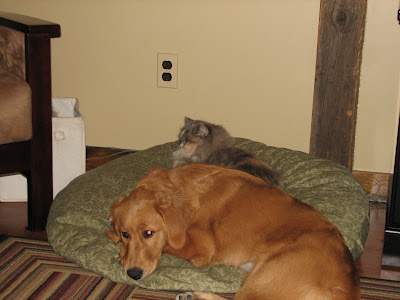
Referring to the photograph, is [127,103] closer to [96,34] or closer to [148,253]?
[96,34]

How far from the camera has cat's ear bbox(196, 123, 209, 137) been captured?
3.23 m

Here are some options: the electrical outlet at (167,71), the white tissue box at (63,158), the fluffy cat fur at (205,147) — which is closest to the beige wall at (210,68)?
the electrical outlet at (167,71)

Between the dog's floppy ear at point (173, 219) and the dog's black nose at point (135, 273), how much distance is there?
18 centimetres

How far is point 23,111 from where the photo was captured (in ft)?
8.91

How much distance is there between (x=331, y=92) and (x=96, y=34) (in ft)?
5.71

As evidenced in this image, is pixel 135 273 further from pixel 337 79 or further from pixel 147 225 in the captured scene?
pixel 337 79

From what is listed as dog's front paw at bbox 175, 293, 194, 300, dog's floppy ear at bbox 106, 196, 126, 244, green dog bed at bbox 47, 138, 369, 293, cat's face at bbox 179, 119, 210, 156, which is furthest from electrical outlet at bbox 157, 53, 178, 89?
dog's front paw at bbox 175, 293, 194, 300

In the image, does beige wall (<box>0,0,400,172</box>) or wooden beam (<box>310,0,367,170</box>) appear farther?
beige wall (<box>0,0,400,172</box>)

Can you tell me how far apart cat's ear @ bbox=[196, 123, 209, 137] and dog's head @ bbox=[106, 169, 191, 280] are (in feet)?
3.19

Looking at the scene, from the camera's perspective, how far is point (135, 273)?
2170 millimetres

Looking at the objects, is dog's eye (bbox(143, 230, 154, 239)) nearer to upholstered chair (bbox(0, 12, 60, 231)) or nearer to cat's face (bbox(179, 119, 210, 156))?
upholstered chair (bbox(0, 12, 60, 231))

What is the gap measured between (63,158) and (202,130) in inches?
33.1

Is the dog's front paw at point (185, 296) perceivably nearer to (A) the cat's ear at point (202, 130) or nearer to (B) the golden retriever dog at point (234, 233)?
(B) the golden retriever dog at point (234, 233)

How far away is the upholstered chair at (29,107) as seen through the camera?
8.80ft
